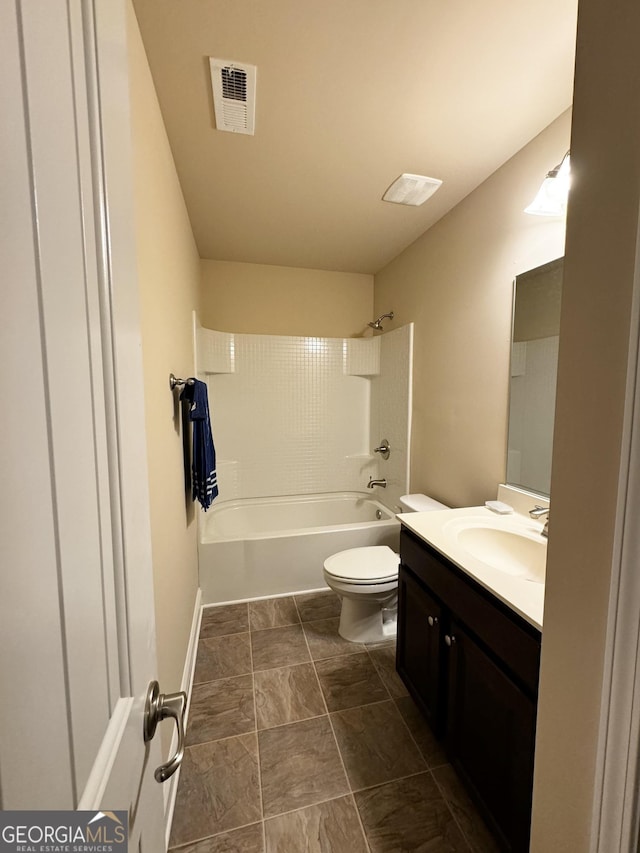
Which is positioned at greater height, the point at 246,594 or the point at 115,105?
the point at 115,105

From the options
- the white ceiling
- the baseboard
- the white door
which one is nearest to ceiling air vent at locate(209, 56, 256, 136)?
the white ceiling

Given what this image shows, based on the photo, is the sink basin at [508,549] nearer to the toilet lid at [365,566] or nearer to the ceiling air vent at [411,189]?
the toilet lid at [365,566]

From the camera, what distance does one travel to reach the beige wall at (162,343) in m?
1.06

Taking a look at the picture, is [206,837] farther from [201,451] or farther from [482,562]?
[201,451]

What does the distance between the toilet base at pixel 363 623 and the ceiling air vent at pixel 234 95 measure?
2.35 meters

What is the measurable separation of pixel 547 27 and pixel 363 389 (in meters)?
2.50

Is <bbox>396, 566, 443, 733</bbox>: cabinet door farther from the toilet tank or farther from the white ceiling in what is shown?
the white ceiling

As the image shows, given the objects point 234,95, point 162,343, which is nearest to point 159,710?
point 162,343

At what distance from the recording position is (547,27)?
104 cm

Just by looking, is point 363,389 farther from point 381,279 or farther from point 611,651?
point 611,651

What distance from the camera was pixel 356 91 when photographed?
1262 millimetres

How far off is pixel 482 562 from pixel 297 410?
2285mm

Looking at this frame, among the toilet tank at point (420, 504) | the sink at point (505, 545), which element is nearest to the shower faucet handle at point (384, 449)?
the toilet tank at point (420, 504)

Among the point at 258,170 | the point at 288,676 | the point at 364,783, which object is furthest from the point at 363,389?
the point at 364,783
